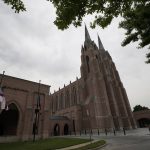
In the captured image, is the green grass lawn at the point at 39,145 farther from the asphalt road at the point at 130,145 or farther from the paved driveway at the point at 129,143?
the asphalt road at the point at 130,145

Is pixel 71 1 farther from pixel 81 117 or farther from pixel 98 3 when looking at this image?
pixel 81 117

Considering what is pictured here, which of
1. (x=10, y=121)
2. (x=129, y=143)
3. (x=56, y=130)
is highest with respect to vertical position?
(x=10, y=121)

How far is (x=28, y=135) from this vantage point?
24141 millimetres

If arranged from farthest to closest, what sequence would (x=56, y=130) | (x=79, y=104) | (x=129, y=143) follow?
(x=79, y=104), (x=56, y=130), (x=129, y=143)

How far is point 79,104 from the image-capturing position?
167 feet

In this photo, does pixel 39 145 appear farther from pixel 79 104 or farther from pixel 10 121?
pixel 79 104

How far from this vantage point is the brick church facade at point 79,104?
2473 cm

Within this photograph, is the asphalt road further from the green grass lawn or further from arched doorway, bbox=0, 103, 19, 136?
arched doorway, bbox=0, 103, 19, 136

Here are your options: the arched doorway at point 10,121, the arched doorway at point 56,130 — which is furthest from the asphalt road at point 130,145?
the arched doorway at point 56,130

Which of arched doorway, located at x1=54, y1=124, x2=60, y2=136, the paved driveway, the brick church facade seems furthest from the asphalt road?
arched doorway, located at x1=54, y1=124, x2=60, y2=136

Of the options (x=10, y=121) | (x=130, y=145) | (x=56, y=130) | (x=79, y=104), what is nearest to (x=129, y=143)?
(x=130, y=145)

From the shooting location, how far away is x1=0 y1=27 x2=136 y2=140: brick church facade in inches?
974

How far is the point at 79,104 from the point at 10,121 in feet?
91.3

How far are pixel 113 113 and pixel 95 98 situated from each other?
341 inches
